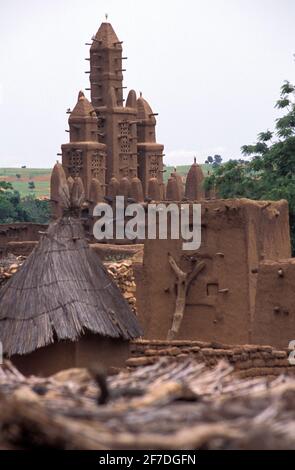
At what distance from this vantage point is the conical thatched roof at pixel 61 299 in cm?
1488

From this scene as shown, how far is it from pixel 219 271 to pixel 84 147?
4899cm

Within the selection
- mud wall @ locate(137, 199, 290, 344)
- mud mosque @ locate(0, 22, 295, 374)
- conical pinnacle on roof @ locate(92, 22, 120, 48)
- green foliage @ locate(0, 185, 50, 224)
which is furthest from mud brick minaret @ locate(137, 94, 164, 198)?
mud wall @ locate(137, 199, 290, 344)

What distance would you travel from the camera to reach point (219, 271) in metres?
23.4

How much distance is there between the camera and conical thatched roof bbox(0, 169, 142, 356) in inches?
586

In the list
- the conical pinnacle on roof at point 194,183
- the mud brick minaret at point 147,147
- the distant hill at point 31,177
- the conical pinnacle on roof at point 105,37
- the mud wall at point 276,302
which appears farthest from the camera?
the distant hill at point 31,177

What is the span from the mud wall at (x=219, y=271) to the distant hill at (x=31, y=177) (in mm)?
115975

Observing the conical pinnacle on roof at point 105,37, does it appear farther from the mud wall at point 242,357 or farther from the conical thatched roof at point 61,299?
the mud wall at point 242,357

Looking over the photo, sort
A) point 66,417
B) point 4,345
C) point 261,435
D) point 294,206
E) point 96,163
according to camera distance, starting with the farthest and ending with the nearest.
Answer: point 96,163, point 294,206, point 4,345, point 66,417, point 261,435

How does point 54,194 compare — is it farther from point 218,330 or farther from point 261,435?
point 261,435

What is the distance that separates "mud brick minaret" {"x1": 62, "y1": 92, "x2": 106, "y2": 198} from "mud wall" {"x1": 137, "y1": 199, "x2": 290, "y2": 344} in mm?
47370

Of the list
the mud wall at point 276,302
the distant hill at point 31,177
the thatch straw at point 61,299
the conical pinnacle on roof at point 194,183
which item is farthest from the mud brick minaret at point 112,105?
the distant hill at point 31,177

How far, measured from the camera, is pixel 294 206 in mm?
29828
